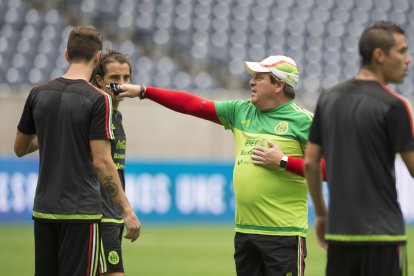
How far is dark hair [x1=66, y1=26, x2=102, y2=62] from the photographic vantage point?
6000 millimetres

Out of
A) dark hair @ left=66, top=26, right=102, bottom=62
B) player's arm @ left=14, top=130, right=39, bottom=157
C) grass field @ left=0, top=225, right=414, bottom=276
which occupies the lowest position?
grass field @ left=0, top=225, right=414, bottom=276

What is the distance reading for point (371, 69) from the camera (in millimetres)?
5066

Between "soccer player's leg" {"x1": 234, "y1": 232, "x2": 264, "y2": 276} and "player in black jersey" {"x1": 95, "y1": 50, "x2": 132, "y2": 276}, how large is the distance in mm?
1012

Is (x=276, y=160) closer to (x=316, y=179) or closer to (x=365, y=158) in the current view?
(x=316, y=179)

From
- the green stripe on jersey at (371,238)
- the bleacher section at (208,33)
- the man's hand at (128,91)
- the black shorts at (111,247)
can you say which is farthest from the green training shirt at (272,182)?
the bleacher section at (208,33)

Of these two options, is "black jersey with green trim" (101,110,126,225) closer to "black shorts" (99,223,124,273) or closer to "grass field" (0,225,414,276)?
"black shorts" (99,223,124,273)

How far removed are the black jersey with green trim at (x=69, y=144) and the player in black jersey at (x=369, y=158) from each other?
5.20 ft

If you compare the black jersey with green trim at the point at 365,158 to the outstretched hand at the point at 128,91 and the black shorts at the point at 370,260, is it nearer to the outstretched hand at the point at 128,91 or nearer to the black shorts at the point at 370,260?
the black shorts at the point at 370,260

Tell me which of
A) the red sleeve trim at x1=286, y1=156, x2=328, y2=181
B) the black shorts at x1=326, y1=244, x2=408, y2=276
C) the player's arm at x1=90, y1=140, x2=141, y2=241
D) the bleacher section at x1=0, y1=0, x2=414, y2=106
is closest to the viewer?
the black shorts at x1=326, y1=244, x2=408, y2=276

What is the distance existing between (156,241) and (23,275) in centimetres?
402

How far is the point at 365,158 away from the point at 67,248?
2.09 metres

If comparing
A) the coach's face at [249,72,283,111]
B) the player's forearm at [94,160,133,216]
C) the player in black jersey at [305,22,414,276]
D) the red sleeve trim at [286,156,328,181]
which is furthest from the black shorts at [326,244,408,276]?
the coach's face at [249,72,283,111]

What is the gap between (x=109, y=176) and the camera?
234 inches

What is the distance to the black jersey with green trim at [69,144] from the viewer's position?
589 centimetres
